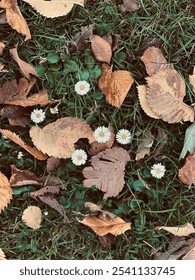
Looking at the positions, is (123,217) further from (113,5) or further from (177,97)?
(113,5)

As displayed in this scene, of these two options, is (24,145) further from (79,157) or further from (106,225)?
(106,225)

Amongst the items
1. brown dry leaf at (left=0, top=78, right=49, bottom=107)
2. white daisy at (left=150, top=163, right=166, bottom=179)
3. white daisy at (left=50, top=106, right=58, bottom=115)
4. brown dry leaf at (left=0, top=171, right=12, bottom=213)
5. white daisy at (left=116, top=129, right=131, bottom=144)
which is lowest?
brown dry leaf at (left=0, top=171, right=12, bottom=213)

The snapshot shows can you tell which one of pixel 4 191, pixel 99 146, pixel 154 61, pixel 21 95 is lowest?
pixel 4 191

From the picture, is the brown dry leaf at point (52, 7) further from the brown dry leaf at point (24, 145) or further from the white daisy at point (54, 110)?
the brown dry leaf at point (24, 145)

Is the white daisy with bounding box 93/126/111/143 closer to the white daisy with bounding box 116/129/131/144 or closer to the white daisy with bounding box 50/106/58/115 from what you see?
the white daisy with bounding box 116/129/131/144

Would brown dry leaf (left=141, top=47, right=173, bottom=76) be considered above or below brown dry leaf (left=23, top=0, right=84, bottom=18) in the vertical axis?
below

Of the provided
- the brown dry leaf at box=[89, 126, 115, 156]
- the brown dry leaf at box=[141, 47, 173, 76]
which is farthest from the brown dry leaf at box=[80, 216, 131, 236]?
the brown dry leaf at box=[141, 47, 173, 76]

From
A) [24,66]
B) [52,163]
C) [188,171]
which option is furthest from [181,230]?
[24,66]
